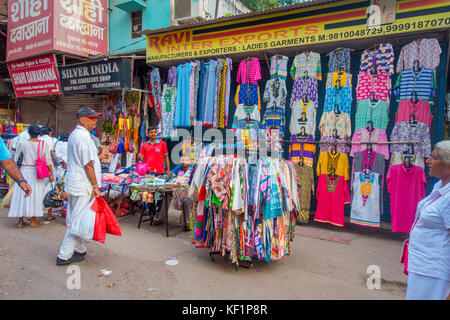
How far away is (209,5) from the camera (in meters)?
11.0

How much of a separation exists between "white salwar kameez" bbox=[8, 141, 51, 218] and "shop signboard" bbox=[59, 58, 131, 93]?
298 cm

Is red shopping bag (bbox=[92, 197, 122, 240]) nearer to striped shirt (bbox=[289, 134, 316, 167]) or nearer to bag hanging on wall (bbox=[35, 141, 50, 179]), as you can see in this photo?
bag hanging on wall (bbox=[35, 141, 50, 179])

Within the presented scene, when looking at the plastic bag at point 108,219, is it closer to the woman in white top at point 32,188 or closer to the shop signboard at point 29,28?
the woman in white top at point 32,188

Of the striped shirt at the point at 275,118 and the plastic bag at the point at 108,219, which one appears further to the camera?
the striped shirt at the point at 275,118

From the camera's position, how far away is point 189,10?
10133mm

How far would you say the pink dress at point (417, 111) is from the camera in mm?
5082

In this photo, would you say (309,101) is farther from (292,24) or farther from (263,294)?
(263,294)

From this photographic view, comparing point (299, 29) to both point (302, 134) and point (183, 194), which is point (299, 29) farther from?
point (183, 194)

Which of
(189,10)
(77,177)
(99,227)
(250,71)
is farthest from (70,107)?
(99,227)

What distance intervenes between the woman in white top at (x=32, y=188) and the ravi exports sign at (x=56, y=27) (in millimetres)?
5042

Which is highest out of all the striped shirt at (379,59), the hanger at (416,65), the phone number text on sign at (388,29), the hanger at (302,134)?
the phone number text on sign at (388,29)

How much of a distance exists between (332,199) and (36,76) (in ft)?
33.5

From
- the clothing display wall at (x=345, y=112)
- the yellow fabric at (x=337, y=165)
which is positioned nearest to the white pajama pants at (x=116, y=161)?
the clothing display wall at (x=345, y=112)

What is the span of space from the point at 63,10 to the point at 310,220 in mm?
9540
